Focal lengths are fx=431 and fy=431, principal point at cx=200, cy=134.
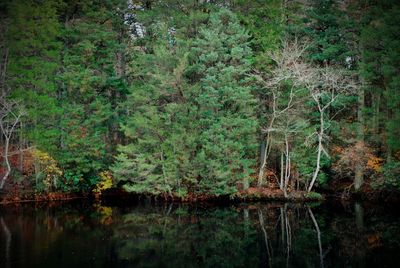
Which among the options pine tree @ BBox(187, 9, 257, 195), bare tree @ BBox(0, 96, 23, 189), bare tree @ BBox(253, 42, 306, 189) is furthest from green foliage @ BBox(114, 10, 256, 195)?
bare tree @ BBox(0, 96, 23, 189)

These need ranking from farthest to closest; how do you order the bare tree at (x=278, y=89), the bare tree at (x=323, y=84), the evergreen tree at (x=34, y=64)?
1. the evergreen tree at (x=34, y=64)
2. the bare tree at (x=278, y=89)
3. the bare tree at (x=323, y=84)

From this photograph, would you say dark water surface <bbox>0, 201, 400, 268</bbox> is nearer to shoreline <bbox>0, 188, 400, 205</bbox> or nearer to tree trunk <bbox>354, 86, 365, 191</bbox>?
shoreline <bbox>0, 188, 400, 205</bbox>

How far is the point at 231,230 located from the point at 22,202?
14.6 meters

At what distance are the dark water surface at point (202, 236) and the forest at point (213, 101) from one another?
10.2ft

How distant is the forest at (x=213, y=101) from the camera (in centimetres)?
2530

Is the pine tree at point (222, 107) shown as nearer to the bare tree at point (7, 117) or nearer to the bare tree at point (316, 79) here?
the bare tree at point (316, 79)

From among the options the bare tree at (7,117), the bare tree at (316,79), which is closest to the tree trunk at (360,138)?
the bare tree at (316,79)

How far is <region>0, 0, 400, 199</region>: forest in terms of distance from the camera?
2530cm

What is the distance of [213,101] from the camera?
82.4 ft

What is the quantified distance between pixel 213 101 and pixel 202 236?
1015cm

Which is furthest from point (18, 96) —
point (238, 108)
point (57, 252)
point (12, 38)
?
point (57, 252)

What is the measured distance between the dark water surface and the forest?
3.11 meters

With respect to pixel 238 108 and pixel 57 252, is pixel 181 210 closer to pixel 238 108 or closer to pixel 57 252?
pixel 238 108

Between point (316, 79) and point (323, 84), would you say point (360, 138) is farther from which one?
point (316, 79)
